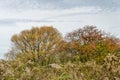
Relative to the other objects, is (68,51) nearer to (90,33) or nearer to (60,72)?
(90,33)

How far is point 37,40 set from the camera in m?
94.1

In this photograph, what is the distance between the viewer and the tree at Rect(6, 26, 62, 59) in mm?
89812

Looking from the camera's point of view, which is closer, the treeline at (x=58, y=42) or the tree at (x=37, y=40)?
the treeline at (x=58, y=42)

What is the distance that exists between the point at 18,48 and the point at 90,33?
53.5 ft

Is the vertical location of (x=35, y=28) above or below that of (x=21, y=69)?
above

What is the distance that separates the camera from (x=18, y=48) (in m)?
88.4

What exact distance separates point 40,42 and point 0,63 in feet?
289

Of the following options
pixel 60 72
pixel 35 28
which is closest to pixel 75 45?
pixel 35 28

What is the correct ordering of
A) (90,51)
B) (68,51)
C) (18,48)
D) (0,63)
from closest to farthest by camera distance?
1. (0,63)
2. (90,51)
3. (68,51)
4. (18,48)

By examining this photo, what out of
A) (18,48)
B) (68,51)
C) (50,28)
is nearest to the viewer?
(68,51)

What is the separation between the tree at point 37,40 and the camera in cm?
8981

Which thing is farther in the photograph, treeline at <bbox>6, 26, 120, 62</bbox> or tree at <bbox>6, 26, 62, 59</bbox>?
tree at <bbox>6, 26, 62, 59</bbox>

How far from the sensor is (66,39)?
291ft

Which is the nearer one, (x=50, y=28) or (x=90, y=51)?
(x=90, y=51)
